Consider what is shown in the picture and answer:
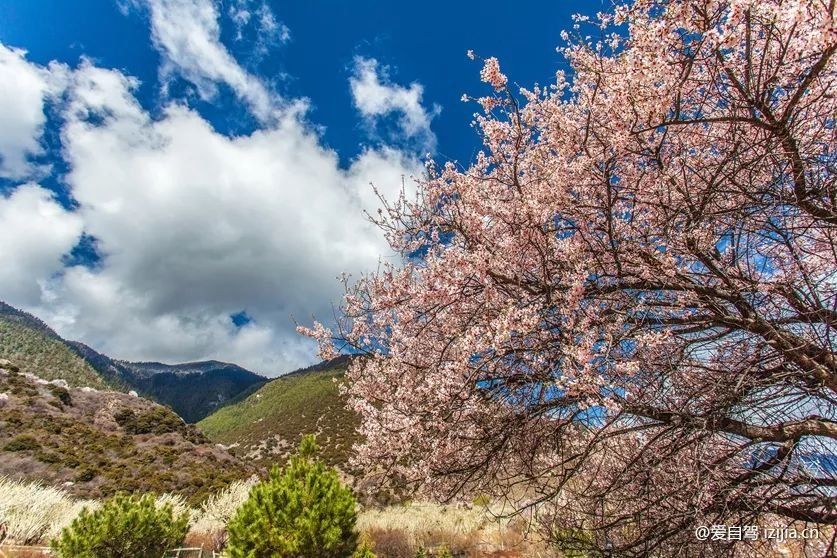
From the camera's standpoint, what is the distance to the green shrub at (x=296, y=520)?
25.5 ft

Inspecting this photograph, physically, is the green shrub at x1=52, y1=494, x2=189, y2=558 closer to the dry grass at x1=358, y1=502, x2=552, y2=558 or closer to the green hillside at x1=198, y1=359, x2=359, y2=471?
the dry grass at x1=358, y1=502, x2=552, y2=558

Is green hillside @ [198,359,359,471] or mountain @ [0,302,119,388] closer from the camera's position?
green hillside @ [198,359,359,471]

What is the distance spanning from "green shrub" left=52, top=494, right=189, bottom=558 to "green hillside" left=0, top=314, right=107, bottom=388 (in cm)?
9909

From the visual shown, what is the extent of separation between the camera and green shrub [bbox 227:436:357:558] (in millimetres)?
7762

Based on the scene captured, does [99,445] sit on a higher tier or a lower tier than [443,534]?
higher

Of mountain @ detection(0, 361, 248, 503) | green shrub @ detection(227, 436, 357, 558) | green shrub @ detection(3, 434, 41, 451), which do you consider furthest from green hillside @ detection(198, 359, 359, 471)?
green shrub @ detection(227, 436, 357, 558)

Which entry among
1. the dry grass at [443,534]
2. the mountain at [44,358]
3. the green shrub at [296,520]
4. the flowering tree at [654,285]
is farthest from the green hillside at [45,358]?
the flowering tree at [654,285]

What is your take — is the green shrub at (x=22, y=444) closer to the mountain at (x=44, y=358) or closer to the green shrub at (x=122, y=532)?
the green shrub at (x=122, y=532)

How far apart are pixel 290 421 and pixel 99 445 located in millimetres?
43867

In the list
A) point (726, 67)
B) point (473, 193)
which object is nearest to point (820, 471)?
point (726, 67)

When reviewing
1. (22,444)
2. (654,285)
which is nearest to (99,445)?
(22,444)

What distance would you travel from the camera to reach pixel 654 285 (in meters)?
4.43

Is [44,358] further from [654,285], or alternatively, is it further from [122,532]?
[654,285]

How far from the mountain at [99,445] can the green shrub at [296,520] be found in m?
17.9
